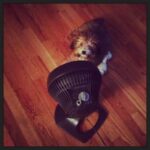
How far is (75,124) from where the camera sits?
1.58 m

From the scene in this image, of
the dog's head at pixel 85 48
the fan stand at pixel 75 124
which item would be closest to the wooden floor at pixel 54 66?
the fan stand at pixel 75 124

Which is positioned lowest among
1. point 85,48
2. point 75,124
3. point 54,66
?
point 75,124

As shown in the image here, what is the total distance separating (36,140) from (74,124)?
0.23m

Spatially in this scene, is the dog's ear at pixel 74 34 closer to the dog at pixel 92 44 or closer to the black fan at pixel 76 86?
the dog at pixel 92 44

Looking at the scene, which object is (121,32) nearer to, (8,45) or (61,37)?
(61,37)

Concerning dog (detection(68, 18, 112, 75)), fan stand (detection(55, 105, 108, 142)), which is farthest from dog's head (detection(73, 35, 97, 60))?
fan stand (detection(55, 105, 108, 142))

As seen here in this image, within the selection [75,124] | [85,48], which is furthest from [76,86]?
[85,48]

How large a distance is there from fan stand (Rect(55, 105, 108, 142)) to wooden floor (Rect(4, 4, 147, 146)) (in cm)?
3

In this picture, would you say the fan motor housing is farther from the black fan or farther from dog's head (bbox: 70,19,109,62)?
dog's head (bbox: 70,19,109,62)

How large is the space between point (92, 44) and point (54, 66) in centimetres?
29

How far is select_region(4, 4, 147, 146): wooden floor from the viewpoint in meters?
1.58

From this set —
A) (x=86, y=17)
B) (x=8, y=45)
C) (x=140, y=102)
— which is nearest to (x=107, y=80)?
(x=140, y=102)

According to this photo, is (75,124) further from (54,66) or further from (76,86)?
(54,66)

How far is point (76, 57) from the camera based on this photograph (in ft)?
5.82
